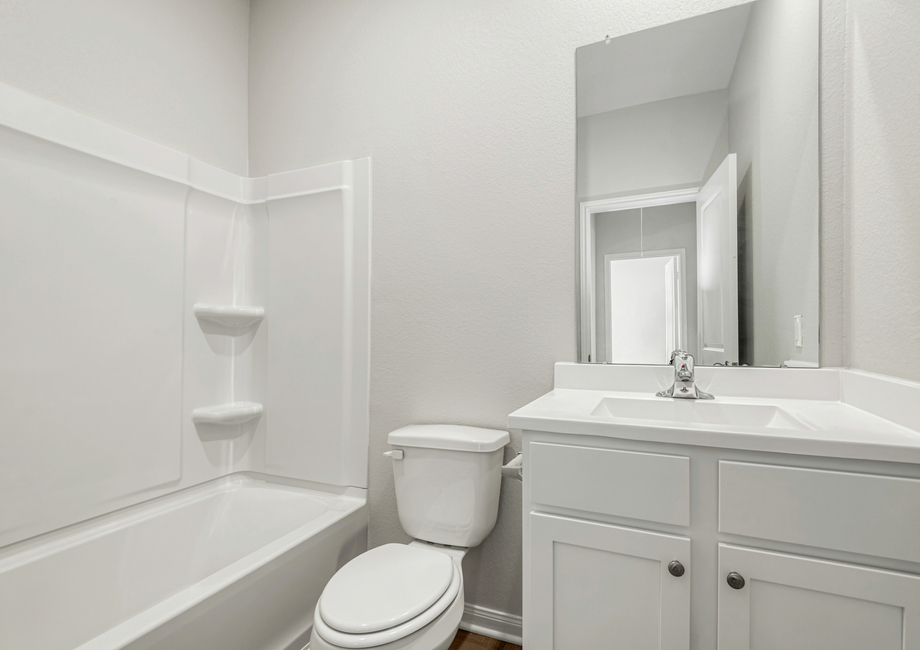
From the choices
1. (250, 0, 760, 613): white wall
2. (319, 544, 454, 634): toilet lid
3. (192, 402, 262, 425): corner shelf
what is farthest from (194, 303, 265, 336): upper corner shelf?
(319, 544, 454, 634): toilet lid

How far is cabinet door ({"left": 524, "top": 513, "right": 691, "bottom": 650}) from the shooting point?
97cm

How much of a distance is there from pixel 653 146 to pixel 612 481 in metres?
1.12

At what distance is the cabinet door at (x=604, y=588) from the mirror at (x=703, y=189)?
0.67 m

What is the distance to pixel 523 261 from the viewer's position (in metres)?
1.69

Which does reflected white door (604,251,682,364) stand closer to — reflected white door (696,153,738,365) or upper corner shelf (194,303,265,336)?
reflected white door (696,153,738,365)

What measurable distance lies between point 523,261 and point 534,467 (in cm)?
82

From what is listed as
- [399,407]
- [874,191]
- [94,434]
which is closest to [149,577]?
[94,434]

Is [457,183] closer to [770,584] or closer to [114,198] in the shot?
[114,198]

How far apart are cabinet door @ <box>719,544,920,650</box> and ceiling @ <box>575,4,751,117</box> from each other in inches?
53.4

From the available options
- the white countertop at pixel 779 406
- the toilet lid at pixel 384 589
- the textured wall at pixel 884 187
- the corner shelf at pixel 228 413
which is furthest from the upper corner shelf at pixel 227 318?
the textured wall at pixel 884 187

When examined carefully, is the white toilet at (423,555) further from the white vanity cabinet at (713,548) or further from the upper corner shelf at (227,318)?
the upper corner shelf at (227,318)

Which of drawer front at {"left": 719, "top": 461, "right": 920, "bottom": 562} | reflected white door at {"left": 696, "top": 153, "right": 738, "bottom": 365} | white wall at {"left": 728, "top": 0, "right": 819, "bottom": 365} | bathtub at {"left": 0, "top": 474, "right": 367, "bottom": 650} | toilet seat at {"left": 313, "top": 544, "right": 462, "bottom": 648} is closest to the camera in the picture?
drawer front at {"left": 719, "top": 461, "right": 920, "bottom": 562}

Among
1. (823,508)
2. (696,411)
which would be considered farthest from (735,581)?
(696,411)

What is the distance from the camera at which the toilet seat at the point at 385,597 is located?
42.3 inches
